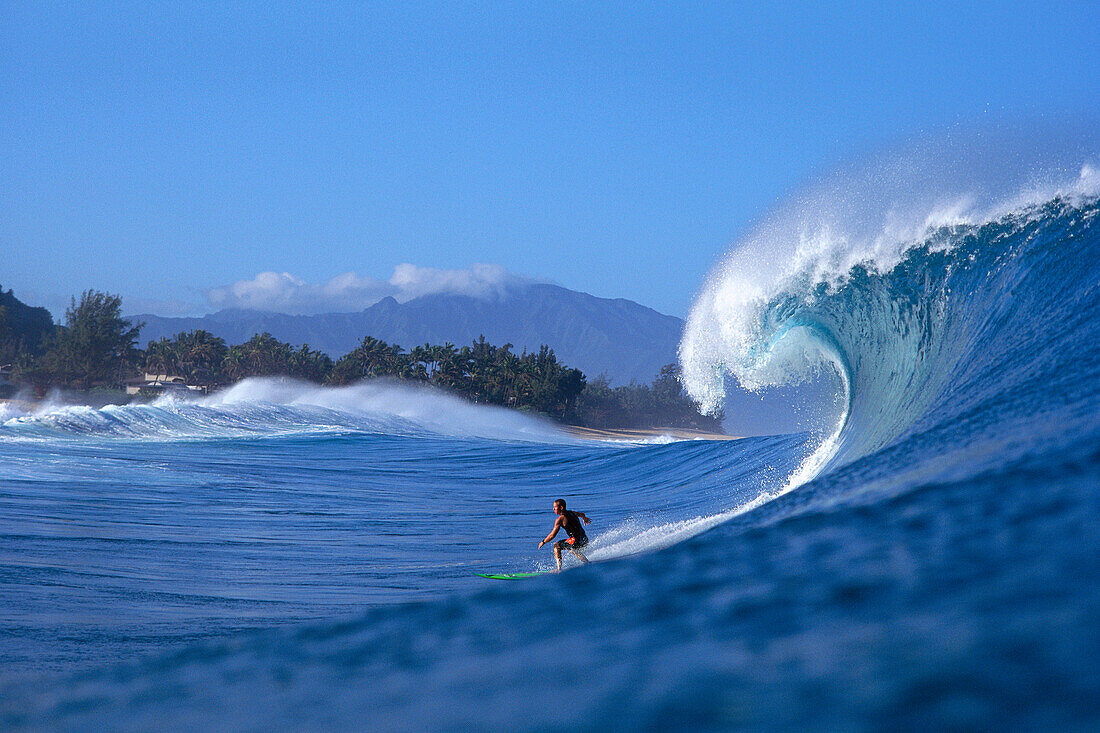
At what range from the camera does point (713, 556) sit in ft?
8.80

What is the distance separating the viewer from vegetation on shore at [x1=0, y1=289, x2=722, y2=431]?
67938 millimetres

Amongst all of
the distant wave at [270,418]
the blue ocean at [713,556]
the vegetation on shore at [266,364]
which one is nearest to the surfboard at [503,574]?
the blue ocean at [713,556]

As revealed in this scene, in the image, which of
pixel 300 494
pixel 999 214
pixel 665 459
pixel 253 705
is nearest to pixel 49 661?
pixel 253 705

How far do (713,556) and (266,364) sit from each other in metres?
74.4

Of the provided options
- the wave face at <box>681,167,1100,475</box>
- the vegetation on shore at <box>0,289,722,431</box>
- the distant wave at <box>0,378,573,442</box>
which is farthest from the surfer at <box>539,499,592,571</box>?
the vegetation on shore at <box>0,289,722,431</box>

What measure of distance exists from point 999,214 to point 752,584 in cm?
1008

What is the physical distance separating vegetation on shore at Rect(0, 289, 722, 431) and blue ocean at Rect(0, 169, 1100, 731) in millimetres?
49901

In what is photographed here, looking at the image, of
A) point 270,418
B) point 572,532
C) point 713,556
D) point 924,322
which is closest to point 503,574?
point 572,532

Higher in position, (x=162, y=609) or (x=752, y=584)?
(x=752, y=584)

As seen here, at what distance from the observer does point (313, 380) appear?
72188 millimetres

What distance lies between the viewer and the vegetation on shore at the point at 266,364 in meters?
67.9

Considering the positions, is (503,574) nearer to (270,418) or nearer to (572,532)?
(572,532)

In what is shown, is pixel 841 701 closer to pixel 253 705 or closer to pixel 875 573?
pixel 875 573

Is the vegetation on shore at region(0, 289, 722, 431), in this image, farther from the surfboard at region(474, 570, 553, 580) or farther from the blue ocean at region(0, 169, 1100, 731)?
the surfboard at region(474, 570, 553, 580)
